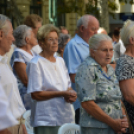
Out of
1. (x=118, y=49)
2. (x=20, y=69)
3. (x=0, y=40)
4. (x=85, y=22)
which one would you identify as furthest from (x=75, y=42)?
(x=118, y=49)

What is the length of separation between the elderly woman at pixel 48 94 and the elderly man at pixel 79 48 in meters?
0.62

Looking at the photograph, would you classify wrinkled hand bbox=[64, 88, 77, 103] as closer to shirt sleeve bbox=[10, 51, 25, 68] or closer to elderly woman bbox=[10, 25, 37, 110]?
elderly woman bbox=[10, 25, 37, 110]

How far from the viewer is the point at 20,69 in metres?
5.12

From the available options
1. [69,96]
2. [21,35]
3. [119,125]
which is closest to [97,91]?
[119,125]

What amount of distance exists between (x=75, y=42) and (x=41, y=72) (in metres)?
1.07

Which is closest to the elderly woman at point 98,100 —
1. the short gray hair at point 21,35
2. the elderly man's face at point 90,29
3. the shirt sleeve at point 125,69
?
the shirt sleeve at point 125,69

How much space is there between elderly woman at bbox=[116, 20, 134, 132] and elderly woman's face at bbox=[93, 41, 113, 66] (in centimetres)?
29

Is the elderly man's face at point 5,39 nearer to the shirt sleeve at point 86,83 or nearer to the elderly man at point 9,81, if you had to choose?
the elderly man at point 9,81

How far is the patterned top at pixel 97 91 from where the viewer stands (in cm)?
335

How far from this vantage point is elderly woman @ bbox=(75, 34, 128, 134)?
335 centimetres

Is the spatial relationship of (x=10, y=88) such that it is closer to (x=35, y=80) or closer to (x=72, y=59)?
(x=35, y=80)

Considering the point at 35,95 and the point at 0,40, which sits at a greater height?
the point at 0,40

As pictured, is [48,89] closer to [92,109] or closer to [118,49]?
[92,109]

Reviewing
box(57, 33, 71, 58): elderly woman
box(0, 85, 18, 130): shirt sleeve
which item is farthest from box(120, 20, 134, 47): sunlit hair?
box(57, 33, 71, 58): elderly woman
